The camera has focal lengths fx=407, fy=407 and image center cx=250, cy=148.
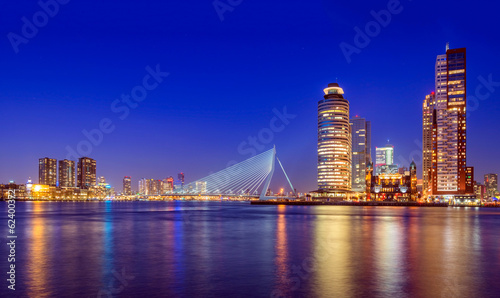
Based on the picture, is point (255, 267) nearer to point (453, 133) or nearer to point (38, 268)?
point (38, 268)

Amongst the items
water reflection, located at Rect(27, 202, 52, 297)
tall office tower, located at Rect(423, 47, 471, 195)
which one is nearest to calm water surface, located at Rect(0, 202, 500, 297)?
water reflection, located at Rect(27, 202, 52, 297)

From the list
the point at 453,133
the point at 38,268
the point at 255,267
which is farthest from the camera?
the point at 453,133

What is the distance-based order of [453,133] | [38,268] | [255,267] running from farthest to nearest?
[453,133] → [255,267] → [38,268]

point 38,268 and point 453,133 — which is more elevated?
point 453,133

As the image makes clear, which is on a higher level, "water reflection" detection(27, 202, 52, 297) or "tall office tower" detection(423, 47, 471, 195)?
"tall office tower" detection(423, 47, 471, 195)

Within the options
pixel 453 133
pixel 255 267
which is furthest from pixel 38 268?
pixel 453 133

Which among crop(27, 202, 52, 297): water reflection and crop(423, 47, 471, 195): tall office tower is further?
crop(423, 47, 471, 195): tall office tower

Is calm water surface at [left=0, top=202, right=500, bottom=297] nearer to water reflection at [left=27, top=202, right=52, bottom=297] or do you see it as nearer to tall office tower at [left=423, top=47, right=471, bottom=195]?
water reflection at [left=27, top=202, right=52, bottom=297]

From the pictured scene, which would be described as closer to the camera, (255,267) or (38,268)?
(38,268)

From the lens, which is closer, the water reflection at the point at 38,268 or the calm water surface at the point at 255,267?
the water reflection at the point at 38,268

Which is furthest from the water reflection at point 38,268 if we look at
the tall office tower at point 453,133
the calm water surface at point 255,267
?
the tall office tower at point 453,133

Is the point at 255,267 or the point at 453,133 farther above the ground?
the point at 453,133

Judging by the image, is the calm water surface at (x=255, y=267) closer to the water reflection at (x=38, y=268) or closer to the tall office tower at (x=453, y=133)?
the water reflection at (x=38, y=268)

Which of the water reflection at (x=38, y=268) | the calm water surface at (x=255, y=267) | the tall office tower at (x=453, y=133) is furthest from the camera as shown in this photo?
the tall office tower at (x=453, y=133)
